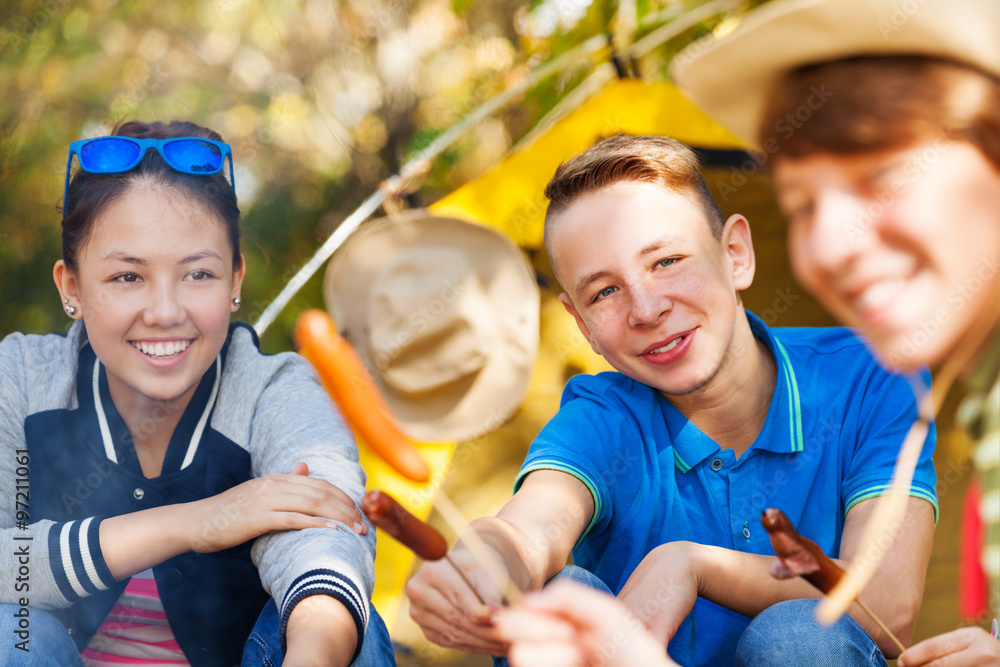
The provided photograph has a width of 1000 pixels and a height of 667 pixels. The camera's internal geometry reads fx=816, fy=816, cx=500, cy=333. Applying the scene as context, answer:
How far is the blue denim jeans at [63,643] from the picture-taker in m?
0.95

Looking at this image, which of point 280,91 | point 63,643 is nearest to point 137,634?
point 63,643

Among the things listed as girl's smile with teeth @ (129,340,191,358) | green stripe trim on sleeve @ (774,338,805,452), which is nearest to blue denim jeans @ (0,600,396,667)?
girl's smile with teeth @ (129,340,191,358)

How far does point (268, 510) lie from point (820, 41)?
0.81 meters

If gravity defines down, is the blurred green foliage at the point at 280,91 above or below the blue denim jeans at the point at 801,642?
above

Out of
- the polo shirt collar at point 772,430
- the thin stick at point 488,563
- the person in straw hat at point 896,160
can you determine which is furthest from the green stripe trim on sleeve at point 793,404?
the thin stick at point 488,563

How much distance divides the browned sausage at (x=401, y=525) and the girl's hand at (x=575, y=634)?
0.10 m

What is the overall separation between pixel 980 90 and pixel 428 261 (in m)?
1.03

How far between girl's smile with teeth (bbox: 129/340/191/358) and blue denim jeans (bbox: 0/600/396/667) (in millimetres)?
339

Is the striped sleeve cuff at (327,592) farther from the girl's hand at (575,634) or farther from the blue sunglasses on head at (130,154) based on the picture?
the blue sunglasses on head at (130,154)

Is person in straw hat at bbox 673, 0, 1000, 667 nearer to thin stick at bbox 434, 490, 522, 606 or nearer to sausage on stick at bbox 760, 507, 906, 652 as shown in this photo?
sausage on stick at bbox 760, 507, 906, 652

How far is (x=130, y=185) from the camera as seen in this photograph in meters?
1.09

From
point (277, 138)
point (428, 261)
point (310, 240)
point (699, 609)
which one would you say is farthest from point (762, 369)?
point (277, 138)

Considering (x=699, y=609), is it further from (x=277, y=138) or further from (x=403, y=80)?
(x=403, y=80)

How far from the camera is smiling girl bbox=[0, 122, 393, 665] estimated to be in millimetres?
985
